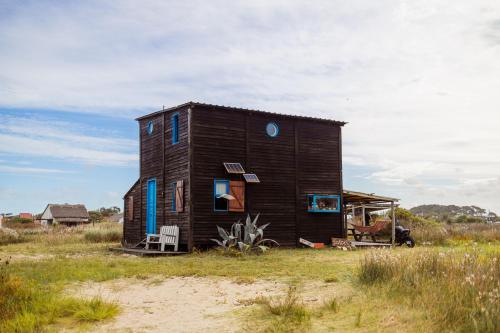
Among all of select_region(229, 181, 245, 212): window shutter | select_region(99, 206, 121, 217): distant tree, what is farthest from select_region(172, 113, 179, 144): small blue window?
select_region(99, 206, 121, 217): distant tree

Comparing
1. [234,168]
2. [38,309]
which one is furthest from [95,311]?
[234,168]

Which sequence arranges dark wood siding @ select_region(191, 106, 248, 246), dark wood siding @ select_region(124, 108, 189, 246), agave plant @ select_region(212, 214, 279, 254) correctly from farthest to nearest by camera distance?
dark wood siding @ select_region(124, 108, 189, 246)
dark wood siding @ select_region(191, 106, 248, 246)
agave plant @ select_region(212, 214, 279, 254)

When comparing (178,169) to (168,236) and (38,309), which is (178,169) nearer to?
(168,236)

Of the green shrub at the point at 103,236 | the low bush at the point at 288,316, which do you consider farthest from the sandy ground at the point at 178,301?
the green shrub at the point at 103,236

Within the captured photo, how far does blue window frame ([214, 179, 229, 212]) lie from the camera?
2053 centimetres

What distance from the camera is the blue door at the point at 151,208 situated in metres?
22.8

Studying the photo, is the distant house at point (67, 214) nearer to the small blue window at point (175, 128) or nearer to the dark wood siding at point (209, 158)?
the small blue window at point (175, 128)

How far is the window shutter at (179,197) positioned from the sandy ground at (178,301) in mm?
7645

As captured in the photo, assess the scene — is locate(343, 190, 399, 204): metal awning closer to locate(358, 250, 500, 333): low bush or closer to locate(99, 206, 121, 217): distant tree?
locate(358, 250, 500, 333): low bush

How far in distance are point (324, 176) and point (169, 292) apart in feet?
45.8

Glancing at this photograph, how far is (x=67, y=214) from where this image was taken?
6391 cm

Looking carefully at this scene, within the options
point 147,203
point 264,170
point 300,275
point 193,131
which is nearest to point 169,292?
point 300,275

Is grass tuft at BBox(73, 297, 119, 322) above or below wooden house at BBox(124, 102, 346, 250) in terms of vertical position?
below

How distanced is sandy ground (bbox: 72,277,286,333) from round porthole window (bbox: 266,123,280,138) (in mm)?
10558
